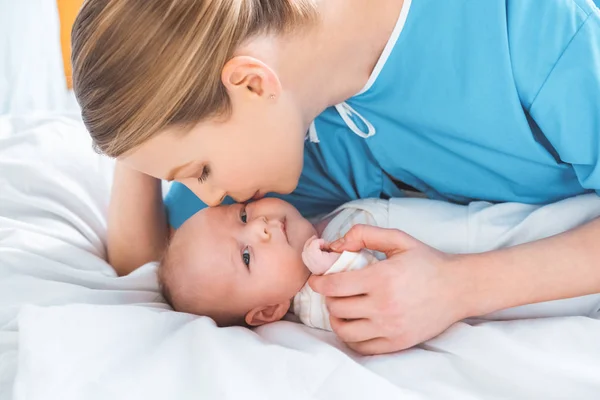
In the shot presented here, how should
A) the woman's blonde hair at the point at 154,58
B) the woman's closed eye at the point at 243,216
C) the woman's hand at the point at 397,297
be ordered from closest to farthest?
the woman's blonde hair at the point at 154,58 → the woman's hand at the point at 397,297 → the woman's closed eye at the point at 243,216

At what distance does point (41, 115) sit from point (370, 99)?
75cm

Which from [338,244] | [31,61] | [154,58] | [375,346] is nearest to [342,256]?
[338,244]

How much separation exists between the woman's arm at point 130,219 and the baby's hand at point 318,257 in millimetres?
405

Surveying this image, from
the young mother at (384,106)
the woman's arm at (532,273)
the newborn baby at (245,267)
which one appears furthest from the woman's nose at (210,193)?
the woman's arm at (532,273)

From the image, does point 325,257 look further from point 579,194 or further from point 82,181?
point 82,181

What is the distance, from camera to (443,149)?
1.08 m

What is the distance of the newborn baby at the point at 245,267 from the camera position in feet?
3.50

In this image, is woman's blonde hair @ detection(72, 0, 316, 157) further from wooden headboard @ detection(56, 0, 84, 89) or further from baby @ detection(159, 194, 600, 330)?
wooden headboard @ detection(56, 0, 84, 89)

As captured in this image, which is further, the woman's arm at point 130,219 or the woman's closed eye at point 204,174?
the woman's arm at point 130,219

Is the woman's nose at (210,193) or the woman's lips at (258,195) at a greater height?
the woman's nose at (210,193)

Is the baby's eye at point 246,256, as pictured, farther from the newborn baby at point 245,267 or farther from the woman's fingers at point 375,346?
the woman's fingers at point 375,346

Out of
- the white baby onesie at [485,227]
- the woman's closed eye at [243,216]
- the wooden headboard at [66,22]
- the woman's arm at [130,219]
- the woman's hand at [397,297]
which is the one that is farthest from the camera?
the wooden headboard at [66,22]

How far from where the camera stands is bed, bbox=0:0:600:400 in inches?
31.8

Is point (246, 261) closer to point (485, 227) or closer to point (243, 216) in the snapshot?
point (243, 216)
